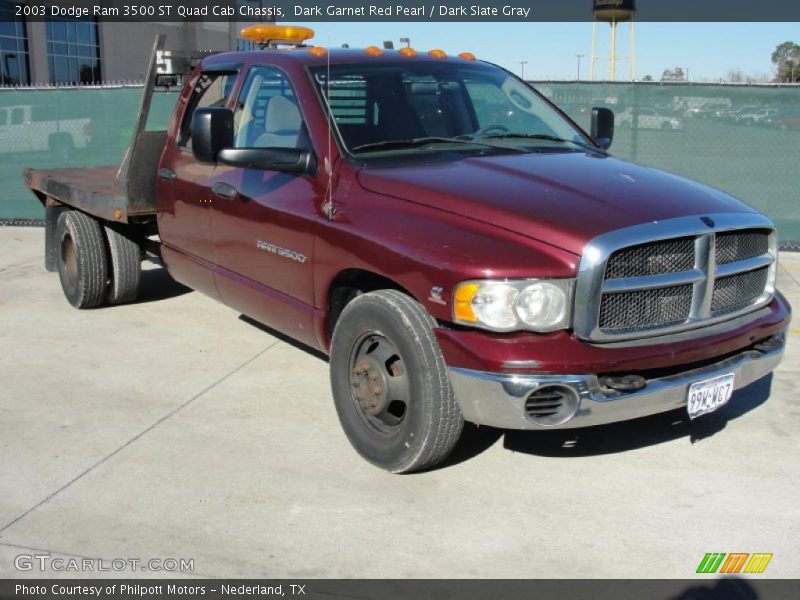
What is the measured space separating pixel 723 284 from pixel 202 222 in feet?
10.4

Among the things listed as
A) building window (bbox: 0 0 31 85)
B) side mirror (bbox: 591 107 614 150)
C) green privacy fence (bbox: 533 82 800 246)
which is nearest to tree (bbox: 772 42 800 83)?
building window (bbox: 0 0 31 85)

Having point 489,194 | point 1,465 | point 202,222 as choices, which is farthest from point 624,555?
point 202,222

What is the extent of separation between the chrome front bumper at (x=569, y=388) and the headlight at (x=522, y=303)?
0.21m

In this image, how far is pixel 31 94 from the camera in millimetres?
12289

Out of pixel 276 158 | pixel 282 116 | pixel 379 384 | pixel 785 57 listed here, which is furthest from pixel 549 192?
pixel 785 57

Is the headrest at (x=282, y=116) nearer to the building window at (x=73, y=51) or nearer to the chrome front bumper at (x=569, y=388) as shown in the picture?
the chrome front bumper at (x=569, y=388)

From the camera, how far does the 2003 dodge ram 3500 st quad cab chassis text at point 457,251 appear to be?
380 centimetres

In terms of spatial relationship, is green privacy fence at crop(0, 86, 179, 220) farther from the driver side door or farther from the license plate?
the license plate

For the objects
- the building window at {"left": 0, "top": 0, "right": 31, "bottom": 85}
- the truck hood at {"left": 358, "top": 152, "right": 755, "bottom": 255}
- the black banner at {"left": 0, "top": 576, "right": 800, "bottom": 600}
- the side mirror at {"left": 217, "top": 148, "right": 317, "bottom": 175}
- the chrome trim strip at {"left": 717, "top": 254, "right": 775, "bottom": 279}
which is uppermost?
the building window at {"left": 0, "top": 0, "right": 31, "bottom": 85}

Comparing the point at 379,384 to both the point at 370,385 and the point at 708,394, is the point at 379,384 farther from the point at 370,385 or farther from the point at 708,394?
the point at 708,394

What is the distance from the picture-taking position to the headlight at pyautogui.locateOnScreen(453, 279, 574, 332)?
12.3 ft

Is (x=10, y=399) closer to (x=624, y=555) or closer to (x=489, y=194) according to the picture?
(x=489, y=194)

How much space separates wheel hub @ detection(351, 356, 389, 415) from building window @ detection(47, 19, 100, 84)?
1478 inches

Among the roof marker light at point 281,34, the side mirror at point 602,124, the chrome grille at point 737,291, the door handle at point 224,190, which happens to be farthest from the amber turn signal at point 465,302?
the roof marker light at point 281,34
